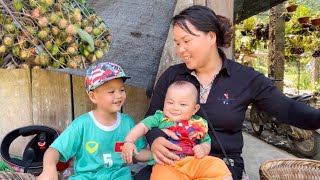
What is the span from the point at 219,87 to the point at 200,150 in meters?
0.34

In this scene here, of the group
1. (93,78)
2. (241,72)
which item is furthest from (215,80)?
(93,78)

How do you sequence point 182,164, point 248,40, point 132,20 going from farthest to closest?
point 248,40
point 132,20
point 182,164

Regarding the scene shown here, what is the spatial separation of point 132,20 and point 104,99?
63 cm

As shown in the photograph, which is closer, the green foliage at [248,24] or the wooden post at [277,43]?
the wooden post at [277,43]

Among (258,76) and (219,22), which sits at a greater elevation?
(219,22)

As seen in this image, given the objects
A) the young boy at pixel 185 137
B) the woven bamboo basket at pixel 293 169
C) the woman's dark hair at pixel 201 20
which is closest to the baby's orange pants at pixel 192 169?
the young boy at pixel 185 137

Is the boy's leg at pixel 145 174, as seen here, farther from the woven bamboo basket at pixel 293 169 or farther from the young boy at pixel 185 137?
the woven bamboo basket at pixel 293 169

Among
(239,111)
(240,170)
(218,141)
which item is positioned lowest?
(240,170)

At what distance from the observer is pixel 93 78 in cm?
184

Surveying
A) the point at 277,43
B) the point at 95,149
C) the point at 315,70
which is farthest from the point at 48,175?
the point at 315,70

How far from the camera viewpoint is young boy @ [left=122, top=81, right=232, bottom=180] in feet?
5.40

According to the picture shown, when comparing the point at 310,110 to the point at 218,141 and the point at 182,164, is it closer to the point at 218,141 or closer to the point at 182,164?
the point at 218,141

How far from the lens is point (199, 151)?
166 cm

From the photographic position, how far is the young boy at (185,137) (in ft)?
5.40
